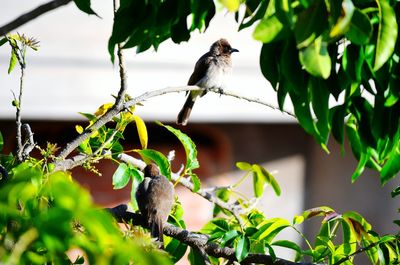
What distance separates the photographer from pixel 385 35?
4.78 ft

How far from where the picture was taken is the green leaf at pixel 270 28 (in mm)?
1372

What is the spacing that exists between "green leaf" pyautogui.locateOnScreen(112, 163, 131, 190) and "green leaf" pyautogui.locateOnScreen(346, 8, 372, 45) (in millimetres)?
989

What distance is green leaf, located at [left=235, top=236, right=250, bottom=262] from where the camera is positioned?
203 centimetres

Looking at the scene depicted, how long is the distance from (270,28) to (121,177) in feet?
3.16

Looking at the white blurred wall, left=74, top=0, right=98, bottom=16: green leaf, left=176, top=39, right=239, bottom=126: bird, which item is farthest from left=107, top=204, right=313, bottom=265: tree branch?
the white blurred wall

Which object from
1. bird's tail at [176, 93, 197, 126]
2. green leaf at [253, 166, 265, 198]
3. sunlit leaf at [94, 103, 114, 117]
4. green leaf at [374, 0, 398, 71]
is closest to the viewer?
green leaf at [374, 0, 398, 71]

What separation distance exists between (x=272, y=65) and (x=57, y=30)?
13.4ft

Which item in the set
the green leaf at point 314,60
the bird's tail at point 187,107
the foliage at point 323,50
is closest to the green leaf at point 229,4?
the foliage at point 323,50

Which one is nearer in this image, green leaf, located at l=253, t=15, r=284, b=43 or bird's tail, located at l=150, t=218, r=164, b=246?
green leaf, located at l=253, t=15, r=284, b=43

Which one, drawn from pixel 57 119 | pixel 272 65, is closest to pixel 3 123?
pixel 57 119

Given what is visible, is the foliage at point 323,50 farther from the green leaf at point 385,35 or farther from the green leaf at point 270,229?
the green leaf at point 270,229

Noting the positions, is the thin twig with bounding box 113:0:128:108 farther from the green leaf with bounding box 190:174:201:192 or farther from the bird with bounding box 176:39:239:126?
the bird with bounding box 176:39:239:126

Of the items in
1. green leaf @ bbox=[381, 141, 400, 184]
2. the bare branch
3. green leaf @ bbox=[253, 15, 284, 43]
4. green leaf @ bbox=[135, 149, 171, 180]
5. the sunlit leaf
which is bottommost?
green leaf @ bbox=[135, 149, 171, 180]

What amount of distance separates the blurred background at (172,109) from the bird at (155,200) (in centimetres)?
194
